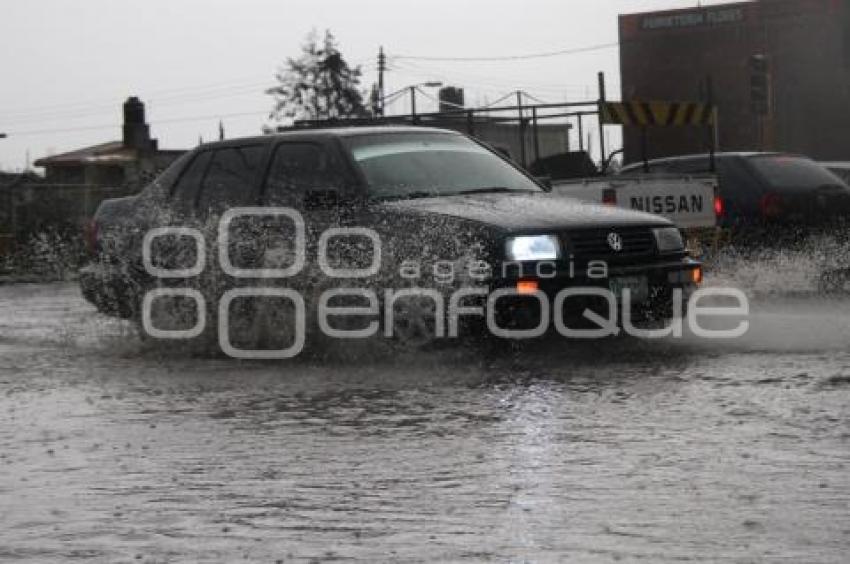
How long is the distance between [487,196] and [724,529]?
16.5 ft

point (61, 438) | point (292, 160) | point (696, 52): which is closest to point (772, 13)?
point (696, 52)

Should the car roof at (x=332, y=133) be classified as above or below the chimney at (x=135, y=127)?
below

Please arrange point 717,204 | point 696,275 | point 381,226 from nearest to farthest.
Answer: point 381,226 → point 696,275 → point 717,204

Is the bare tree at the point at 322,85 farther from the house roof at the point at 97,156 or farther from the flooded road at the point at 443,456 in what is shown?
the flooded road at the point at 443,456

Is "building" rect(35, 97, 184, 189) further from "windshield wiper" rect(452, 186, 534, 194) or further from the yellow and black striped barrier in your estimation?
"windshield wiper" rect(452, 186, 534, 194)

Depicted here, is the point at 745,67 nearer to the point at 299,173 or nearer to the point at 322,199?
the point at 299,173

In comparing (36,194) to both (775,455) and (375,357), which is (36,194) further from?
(775,455)

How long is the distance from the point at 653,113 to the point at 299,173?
266 inches

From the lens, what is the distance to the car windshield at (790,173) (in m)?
13.7

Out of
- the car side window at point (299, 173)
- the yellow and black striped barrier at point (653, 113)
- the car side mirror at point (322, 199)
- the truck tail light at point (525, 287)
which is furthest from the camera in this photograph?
the yellow and black striped barrier at point (653, 113)

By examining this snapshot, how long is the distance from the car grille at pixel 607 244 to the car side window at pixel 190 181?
3220mm

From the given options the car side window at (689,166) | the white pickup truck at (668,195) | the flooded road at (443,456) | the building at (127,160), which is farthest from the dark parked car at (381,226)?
the building at (127,160)

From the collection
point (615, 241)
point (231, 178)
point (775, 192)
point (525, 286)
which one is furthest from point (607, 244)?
point (775, 192)

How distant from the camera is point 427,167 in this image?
31.0 ft
